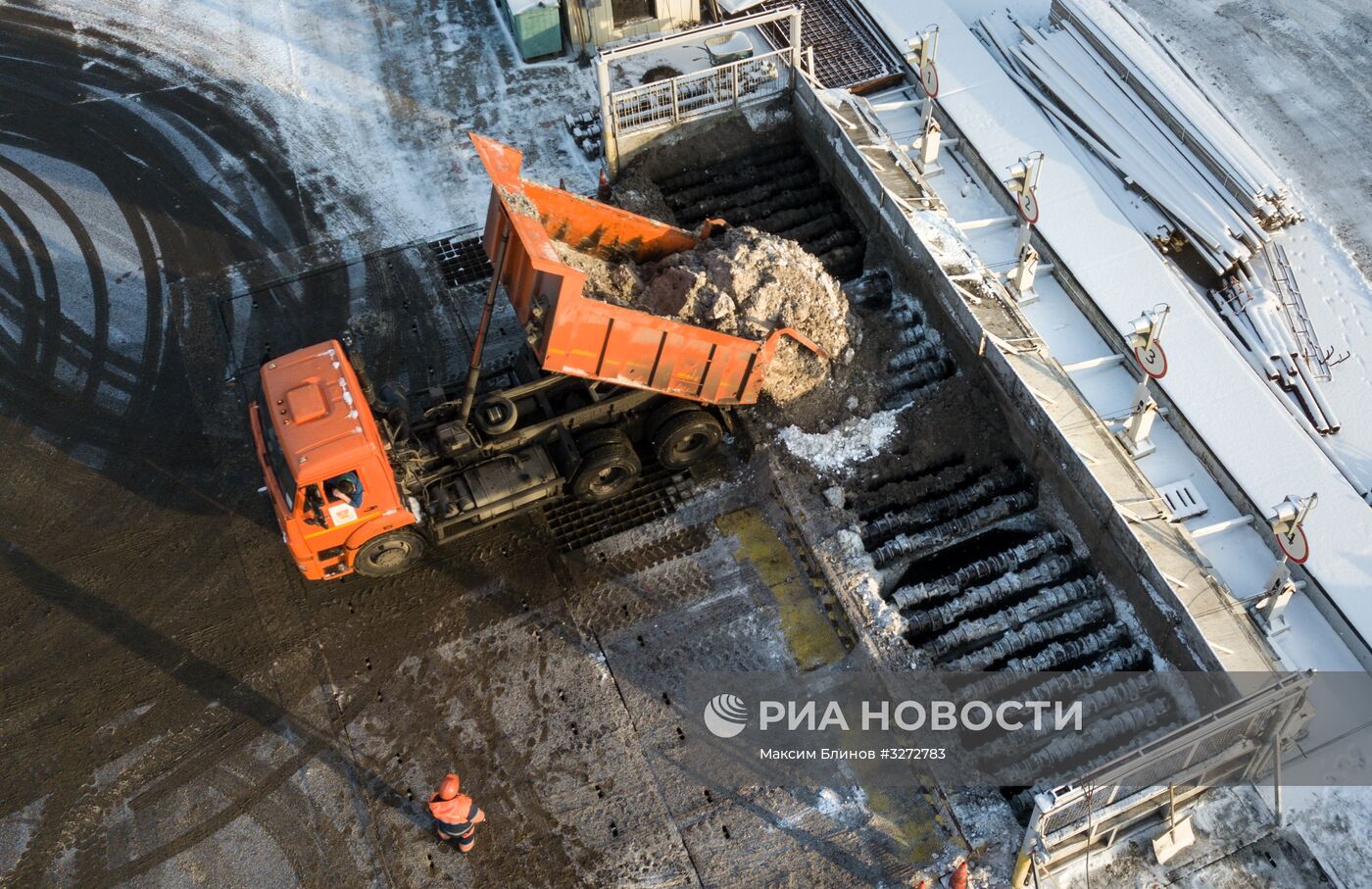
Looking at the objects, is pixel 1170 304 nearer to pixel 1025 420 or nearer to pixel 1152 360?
pixel 1152 360

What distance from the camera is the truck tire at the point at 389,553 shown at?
11.3 metres

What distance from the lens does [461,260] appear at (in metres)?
15.0

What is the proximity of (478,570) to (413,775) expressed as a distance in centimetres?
230

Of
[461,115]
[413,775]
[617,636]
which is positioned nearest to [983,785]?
[617,636]

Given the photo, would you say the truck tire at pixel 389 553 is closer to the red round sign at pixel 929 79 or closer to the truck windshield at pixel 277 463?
the truck windshield at pixel 277 463

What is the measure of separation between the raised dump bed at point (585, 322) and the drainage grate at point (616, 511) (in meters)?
1.10

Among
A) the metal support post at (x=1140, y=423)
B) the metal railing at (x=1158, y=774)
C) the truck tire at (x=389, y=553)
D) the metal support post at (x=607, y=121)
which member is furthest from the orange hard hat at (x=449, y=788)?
the metal support post at (x=607, y=121)

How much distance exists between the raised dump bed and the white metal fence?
2.62 meters

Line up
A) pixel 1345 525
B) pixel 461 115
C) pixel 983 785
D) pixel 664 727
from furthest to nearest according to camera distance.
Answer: pixel 461 115 < pixel 1345 525 < pixel 664 727 < pixel 983 785

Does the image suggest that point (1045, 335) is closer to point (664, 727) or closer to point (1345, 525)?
point (1345, 525)

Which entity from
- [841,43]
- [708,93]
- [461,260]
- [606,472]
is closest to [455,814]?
[606,472]

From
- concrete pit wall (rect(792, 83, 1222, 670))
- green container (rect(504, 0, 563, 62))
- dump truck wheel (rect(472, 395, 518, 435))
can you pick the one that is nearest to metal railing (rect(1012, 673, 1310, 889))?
concrete pit wall (rect(792, 83, 1222, 670))

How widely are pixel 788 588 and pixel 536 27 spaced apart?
10422mm

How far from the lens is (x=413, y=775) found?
10594 millimetres
